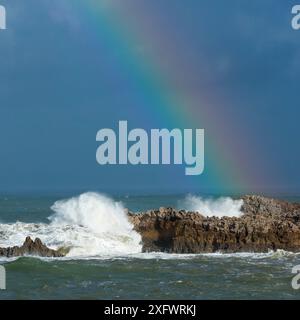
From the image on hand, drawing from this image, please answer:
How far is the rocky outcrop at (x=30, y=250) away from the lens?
30.9m

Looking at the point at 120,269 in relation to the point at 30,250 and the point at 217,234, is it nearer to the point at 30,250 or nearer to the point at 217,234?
the point at 30,250

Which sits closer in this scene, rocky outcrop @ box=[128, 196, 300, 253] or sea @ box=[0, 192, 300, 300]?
sea @ box=[0, 192, 300, 300]

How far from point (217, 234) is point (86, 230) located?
23.0 ft

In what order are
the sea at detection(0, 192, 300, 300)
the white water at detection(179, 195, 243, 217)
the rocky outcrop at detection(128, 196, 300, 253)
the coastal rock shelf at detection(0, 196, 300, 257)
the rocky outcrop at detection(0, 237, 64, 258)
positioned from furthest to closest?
the white water at detection(179, 195, 243, 217), the rocky outcrop at detection(128, 196, 300, 253), the coastal rock shelf at detection(0, 196, 300, 257), the rocky outcrop at detection(0, 237, 64, 258), the sea at detection(0, 192, 300, 300)

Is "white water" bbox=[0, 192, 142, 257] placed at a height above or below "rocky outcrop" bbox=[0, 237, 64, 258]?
above

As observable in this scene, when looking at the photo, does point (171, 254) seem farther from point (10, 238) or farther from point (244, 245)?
point (10, 238)

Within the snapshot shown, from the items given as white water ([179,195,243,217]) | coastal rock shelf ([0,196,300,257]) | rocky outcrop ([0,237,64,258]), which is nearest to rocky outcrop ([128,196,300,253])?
coastal rock shelf ([0,196,300,257])

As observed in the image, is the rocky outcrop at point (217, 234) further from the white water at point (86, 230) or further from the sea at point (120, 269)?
the white water at point (86, 230)

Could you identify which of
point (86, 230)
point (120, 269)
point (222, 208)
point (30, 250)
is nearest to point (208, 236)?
point (120, 269)

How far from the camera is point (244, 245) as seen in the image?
3139 cm

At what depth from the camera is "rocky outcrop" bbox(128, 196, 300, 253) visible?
3144 centimetres

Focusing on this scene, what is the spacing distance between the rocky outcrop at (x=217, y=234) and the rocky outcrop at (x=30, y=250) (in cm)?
454

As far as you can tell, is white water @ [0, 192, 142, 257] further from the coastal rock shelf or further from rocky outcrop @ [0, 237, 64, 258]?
rocky outcrop @ [0, 237, 64, 258]
